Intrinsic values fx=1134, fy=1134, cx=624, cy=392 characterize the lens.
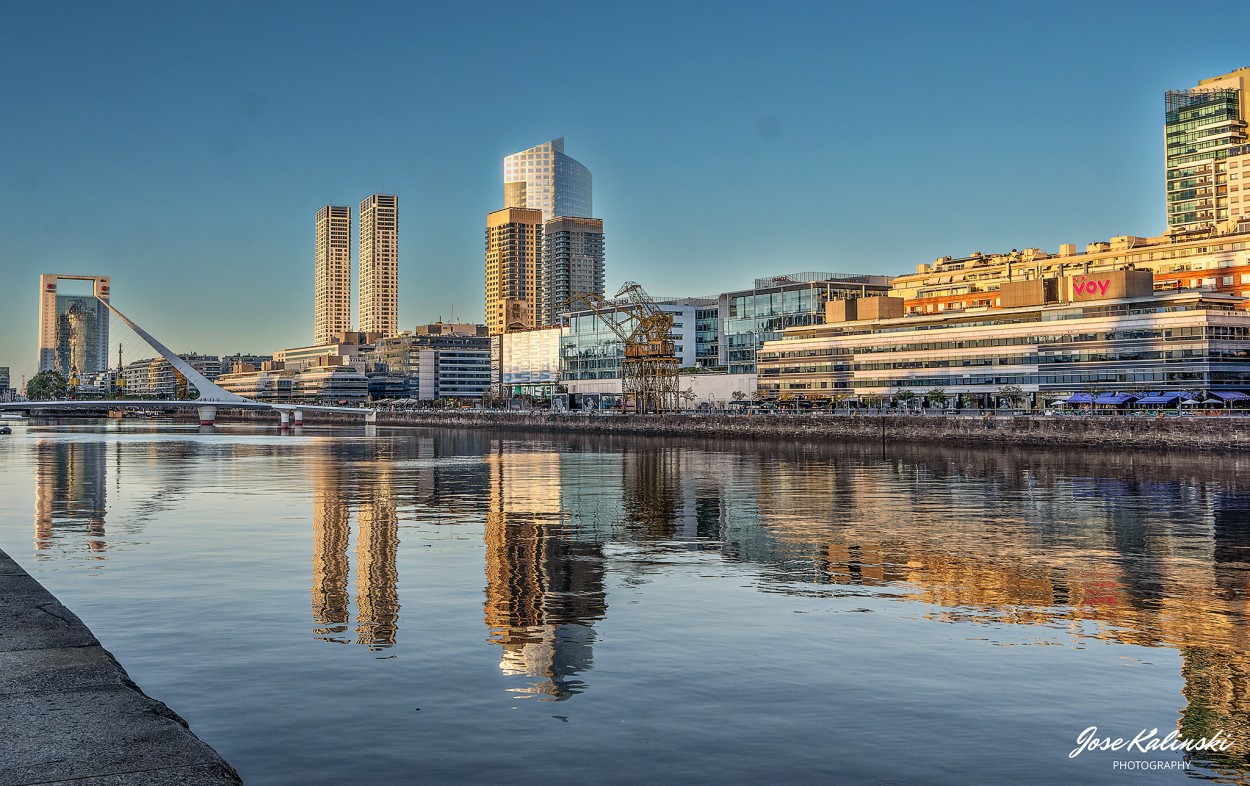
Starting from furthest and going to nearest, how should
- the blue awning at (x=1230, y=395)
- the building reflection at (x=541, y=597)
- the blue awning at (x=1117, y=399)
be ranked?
the blue awning at (x=1117, y=399) → the blue awning at (x=1230, y=395) → the building reflection at (x=541, y=597)

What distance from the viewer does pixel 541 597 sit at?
24.6 m

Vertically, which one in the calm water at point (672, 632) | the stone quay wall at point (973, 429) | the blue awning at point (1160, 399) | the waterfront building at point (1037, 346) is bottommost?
the calm water at point (672, 632)

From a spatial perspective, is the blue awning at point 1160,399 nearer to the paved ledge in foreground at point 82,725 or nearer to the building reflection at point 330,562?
the building reflection at point 330,562

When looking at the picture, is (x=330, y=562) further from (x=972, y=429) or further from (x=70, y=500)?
(x=972, y=429)

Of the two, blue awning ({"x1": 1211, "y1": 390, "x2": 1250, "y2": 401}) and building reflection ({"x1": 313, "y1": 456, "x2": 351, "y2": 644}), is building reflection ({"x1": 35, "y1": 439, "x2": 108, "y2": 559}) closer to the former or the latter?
building reflection ({"x1": 313, "y1": 456, "x2": 351, "y2": 644})

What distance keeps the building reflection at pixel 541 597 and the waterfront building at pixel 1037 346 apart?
380 ft

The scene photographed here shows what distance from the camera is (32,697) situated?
41.2ft

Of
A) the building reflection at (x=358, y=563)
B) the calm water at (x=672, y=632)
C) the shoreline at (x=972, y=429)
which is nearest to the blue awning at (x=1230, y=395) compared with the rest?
the shoreline at (x=972, y=429)

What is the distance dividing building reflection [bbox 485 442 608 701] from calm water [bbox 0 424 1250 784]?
0.11 meters

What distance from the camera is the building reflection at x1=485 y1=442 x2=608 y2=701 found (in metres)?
17.8

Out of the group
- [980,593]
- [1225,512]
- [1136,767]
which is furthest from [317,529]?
[1225,512]

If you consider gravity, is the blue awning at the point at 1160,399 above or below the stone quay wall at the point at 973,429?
above

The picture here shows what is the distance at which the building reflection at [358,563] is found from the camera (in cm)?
2125

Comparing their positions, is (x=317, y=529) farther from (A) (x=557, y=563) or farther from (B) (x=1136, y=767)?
(B) (x=1136, y=767)
